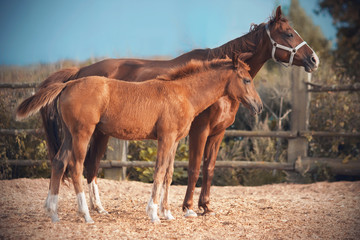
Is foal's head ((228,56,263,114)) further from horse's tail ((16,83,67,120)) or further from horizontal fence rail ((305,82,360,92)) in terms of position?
horizontal fence rail ((305,82,360,92))

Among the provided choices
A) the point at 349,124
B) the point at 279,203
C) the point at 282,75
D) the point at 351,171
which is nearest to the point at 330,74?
the point at 282,75

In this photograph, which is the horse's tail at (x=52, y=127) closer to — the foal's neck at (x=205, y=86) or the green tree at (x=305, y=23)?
the foal's neck at (x=205, y=86)

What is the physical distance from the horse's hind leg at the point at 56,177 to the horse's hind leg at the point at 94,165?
90cm

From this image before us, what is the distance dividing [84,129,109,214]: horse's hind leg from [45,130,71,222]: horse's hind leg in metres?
0.90

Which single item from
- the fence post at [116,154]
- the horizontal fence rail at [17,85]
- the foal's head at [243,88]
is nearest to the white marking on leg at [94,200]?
the foal's head at [243,88]

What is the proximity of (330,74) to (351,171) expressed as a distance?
308 cm

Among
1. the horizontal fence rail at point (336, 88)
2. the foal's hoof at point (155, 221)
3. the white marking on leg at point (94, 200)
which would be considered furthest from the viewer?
the horizontal fence rail at point (336, 88)

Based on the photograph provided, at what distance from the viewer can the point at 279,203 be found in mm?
5969

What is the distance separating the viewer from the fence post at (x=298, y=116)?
786 centimetres

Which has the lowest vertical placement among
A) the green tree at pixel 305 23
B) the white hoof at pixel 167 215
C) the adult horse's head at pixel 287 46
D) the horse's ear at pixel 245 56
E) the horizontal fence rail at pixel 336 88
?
the white hoof at pixel 167 215

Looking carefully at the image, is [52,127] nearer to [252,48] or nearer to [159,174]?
[159,174]

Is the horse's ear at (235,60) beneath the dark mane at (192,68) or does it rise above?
above

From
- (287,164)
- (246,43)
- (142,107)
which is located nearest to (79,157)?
(142,107)

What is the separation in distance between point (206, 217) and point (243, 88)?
168 cm
